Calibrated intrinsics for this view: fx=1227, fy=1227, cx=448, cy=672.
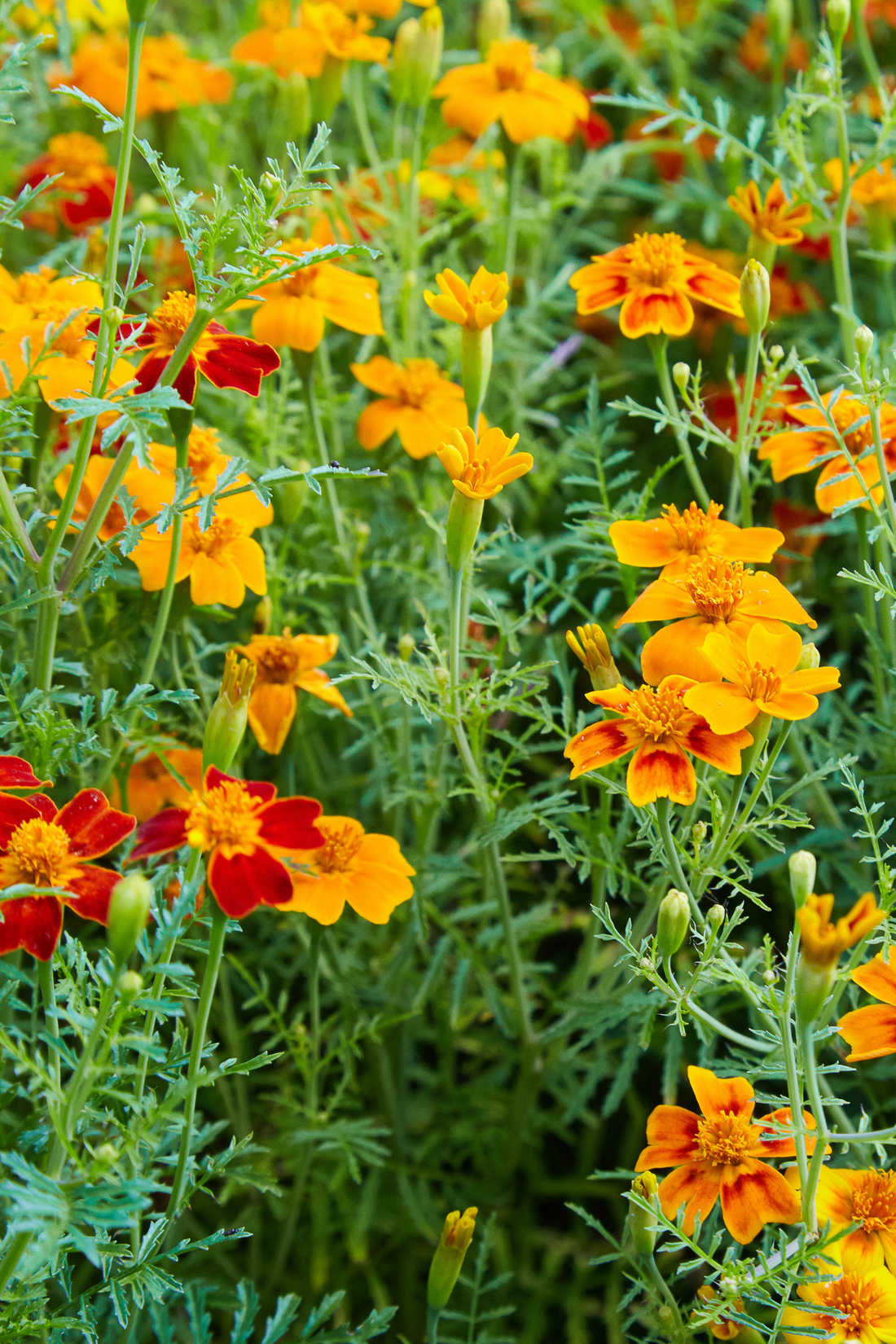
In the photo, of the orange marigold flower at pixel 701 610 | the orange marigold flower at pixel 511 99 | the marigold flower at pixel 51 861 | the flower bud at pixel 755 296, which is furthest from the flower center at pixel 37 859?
the orange marigold flower at pixel 511 99

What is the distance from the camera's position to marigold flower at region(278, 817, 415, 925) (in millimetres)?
785

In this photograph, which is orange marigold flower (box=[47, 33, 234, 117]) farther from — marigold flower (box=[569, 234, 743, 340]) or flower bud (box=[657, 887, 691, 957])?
flower bud (box=[657, 887, 691, 957])

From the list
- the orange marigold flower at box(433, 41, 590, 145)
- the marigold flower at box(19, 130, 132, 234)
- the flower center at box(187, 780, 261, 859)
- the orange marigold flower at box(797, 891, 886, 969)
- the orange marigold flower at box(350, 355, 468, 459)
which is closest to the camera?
the orange marigold flower at box(797, 891, 886, 969)

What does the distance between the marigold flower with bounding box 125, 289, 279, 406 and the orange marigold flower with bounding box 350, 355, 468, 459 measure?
0.86 feet

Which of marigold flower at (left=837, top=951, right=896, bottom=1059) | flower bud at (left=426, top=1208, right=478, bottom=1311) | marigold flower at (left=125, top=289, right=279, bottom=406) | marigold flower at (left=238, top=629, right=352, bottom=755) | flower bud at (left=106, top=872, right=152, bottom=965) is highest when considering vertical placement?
marigold flower at (left=125, top=289, right=279, bottom=406)

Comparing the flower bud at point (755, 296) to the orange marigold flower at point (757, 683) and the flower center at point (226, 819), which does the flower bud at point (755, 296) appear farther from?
the flower center at point (226, 819)

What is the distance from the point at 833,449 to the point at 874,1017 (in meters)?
0.45

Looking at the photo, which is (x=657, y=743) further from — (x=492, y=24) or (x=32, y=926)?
(x=492, y=24)

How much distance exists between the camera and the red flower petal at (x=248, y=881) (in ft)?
2.05

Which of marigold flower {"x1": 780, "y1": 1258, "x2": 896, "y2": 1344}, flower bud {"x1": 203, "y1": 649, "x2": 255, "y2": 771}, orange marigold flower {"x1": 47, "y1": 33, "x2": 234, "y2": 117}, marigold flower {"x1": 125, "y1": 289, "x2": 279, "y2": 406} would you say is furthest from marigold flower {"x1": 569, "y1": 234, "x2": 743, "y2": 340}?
orange marigold flower {"x1": 47, "y1": 33, "x2": 234, "y2": 117}

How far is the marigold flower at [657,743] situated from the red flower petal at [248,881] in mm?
174

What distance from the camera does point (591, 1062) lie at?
1045 millimetres

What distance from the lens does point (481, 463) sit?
769 mm

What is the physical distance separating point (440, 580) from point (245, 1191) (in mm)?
581
